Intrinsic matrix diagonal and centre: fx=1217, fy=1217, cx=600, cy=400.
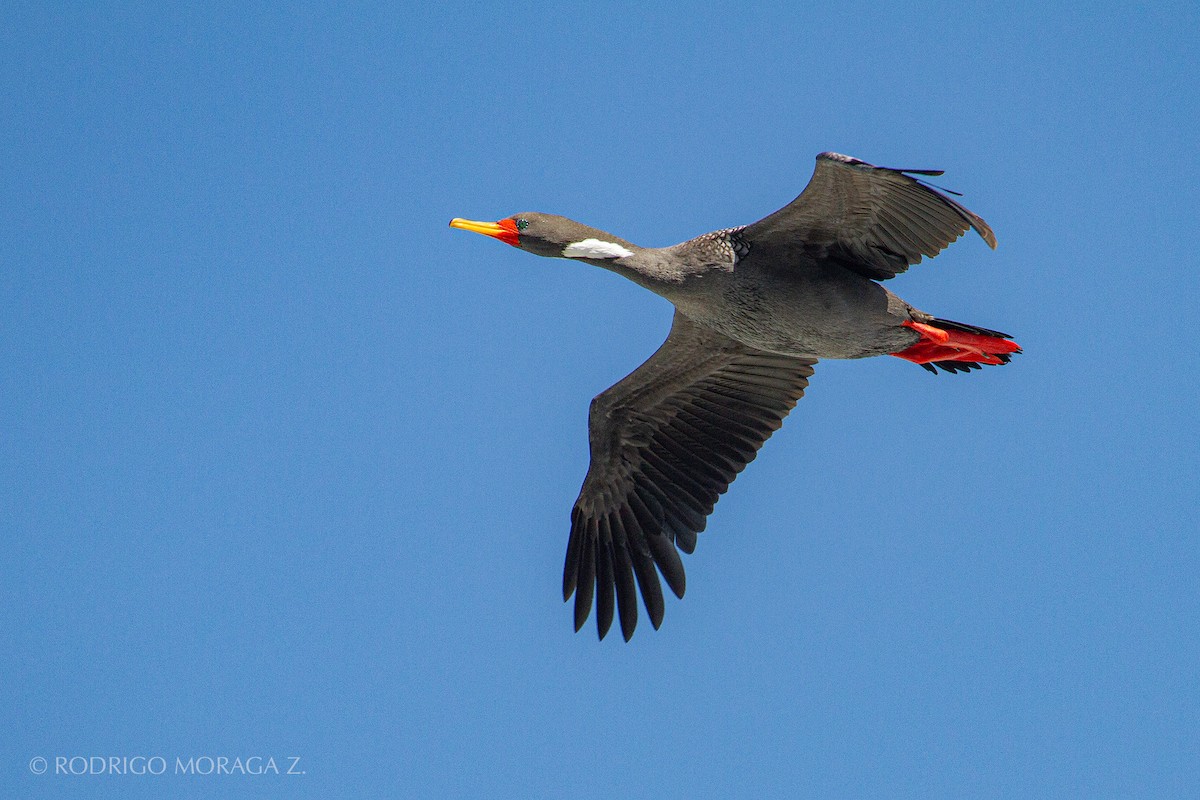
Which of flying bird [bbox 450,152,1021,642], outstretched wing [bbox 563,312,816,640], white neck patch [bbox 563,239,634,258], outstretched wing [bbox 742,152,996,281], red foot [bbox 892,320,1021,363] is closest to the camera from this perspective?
outstretched wing [bbox 742,152,996,281]

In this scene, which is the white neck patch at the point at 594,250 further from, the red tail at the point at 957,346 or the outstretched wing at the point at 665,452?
the red tail at the point at 957,346

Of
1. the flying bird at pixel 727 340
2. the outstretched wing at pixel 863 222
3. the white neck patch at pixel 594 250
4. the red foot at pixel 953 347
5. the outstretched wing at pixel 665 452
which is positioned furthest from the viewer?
the outstretched wing at pixel 665 452

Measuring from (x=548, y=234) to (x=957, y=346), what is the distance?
3.53 metres

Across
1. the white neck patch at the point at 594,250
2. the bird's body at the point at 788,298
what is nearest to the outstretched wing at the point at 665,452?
the bird's body at the point at 788,298

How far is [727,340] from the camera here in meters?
11.2

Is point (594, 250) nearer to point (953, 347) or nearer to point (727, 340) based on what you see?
point (727, 340)

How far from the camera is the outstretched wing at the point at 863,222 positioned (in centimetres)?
898

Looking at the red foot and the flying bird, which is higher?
the flying bird

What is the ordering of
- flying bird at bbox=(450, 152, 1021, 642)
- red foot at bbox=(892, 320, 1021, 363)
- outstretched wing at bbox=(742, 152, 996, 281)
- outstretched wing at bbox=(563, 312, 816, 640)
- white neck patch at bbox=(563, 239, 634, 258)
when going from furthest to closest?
outstretched wing at bbox=(563, 312, 816, 640)
red foot at bbox=(892, 320, 1021, 363)
white neck patch at bbox=(563, 239, 634, 258)
flying bird at bbox=(450, 152, 1021, 642)
outstretched wing at bbox=(742, 152, 996, 281)

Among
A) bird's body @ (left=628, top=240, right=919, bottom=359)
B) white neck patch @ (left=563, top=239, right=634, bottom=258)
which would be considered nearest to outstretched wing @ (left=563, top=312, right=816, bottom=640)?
bird's body @ (left=628, top=240, right=919, bottom=359)

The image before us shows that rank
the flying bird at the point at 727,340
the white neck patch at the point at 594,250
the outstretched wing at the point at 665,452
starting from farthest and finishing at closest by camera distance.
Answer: the outstretched wing at the point at 665,452, the white neck patch at the point at 594,250, the flying bird at the point at 727,340

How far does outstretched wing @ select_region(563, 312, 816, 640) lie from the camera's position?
11078 millimetres

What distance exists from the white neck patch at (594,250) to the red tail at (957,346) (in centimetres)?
242

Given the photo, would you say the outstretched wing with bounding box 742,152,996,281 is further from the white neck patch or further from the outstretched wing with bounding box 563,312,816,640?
the outstretched wing with bounding box 563,312,816,640
